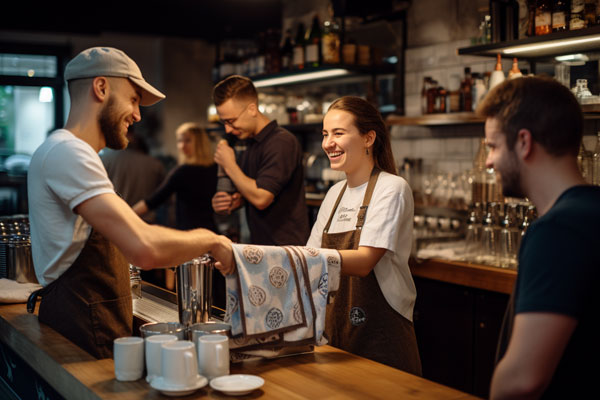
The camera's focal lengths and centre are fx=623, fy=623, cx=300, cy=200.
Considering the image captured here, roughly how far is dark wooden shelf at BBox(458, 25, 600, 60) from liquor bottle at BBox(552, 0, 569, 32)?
0.08 meters

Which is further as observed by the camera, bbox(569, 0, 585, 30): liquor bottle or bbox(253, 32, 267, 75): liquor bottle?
bbox(253, 32, 267, 75): liquor bottle

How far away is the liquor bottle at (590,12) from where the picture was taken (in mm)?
3057

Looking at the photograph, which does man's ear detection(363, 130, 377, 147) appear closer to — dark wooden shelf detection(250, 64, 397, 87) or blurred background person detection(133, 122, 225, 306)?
dark wooden shelf detection(250, 64, 397, 87)

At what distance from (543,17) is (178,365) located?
2720 millimetres

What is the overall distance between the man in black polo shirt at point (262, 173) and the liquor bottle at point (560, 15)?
1.46 m

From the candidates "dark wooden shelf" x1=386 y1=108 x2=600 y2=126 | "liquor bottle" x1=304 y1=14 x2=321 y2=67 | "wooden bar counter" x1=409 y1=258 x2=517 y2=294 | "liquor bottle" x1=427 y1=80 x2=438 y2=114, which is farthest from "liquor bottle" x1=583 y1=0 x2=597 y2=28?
"liquor bottle" x1=304 y1=14 x2=321 y2=67

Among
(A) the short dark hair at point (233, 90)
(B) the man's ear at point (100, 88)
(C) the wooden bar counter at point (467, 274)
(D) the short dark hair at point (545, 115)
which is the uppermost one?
(A) the short dark hair at point (233, 90)

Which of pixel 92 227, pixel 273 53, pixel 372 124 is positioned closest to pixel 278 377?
pixel 92 227

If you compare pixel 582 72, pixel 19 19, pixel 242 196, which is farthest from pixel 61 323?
pixel 19 19

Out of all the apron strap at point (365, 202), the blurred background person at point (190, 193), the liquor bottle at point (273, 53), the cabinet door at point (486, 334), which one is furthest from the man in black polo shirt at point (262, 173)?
the liquor bottle at point (273, 53)

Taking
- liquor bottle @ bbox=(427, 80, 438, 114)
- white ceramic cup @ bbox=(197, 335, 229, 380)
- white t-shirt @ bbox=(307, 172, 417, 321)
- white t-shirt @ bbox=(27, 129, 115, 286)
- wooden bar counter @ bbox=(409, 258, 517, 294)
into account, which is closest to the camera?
white ceramic cup @ bbox=(197, 335, 229, 380)

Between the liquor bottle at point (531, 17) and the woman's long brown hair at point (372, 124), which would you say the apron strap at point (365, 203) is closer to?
the woman's long brown hair at point (372, 124)

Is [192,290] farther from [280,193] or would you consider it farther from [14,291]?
[280,193]

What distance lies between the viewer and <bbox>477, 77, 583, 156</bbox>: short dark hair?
1.27 m
